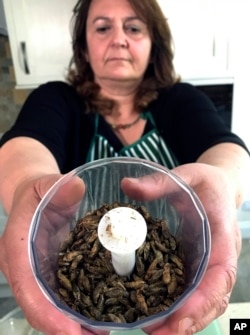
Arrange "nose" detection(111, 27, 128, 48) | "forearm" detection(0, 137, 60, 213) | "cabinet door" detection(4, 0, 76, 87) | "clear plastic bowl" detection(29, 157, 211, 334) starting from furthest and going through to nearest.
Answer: "cabinet door" detection(4, 0, 76, 87), "nose" detection(111, 27, 128, 48), "forearm" detection(0, 137, 60, 213), "clear plastic bowl" detection(29, 157, 211, 334)

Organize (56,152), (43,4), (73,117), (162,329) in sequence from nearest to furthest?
(162,329), (56,152), (73,117), (43,4)

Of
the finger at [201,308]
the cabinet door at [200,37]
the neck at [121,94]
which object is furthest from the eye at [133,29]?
the finger at [201,308]

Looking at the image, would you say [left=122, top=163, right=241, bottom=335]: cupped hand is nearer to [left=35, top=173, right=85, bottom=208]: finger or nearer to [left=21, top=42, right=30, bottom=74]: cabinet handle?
[left=35, top=173, right=85, bottom=208]: finger

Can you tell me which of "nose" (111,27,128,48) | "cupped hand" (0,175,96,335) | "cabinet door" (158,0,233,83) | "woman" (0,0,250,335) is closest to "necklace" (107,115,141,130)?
"woman" (0,0,250,335)

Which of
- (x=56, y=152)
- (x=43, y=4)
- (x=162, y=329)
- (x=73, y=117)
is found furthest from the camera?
(x=43, y=4)

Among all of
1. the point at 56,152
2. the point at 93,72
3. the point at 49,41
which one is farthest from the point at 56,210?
the point at 49,41

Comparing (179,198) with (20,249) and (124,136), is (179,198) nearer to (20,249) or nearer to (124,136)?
(20,249)

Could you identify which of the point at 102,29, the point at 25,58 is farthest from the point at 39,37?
the point at 102,29
